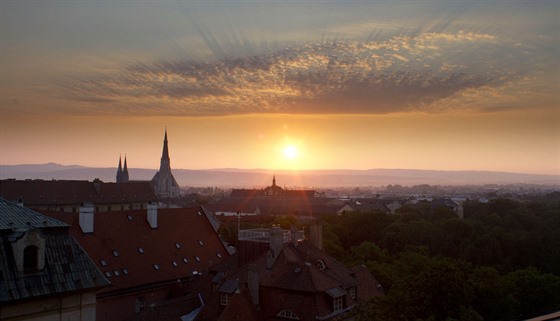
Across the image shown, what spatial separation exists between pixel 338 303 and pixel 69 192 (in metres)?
80.0

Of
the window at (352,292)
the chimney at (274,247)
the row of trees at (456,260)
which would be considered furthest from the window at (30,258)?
the window at (352,292)

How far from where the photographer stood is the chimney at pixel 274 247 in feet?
102

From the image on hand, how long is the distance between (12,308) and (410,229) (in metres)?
53.7

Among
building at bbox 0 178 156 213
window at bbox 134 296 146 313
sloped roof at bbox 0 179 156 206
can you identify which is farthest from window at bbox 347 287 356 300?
sloped roof at bbox 0 179 156 206

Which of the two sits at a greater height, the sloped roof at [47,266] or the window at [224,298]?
the sloped roof at [47,266]

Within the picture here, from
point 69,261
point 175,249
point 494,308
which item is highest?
point 69,261

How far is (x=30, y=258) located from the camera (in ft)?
50.7

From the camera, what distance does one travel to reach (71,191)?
96.9m

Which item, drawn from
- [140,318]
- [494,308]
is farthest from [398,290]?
[140,318]

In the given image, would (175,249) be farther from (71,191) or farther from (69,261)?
(71,191)

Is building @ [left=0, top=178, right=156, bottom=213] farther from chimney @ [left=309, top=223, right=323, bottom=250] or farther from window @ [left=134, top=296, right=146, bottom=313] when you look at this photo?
chimney @ [left=309, top=223, right=323, bottom=250]

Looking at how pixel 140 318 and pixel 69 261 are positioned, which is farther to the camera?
pixel 140 318

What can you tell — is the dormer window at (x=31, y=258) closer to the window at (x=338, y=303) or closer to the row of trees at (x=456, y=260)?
the row of trees at (x=456, y=260)

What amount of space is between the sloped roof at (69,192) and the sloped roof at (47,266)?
244ft
